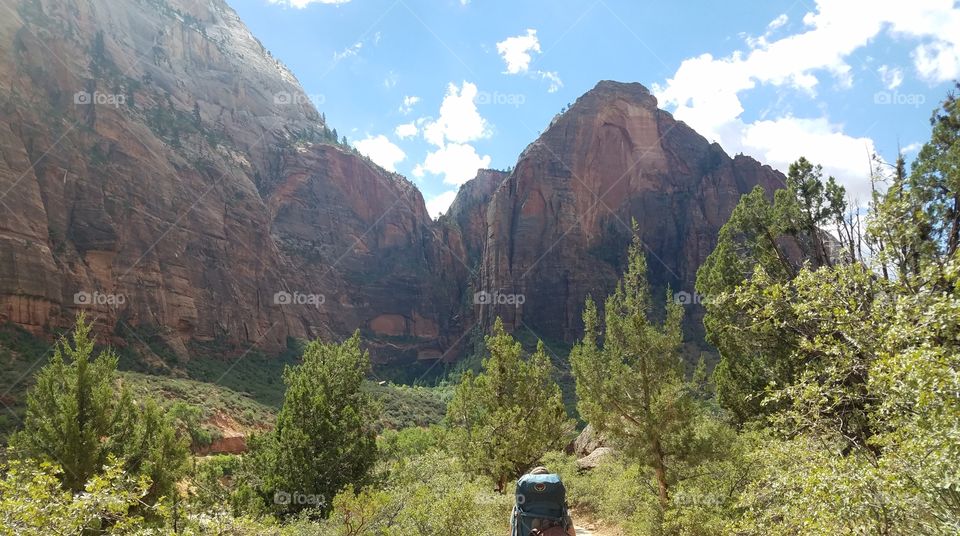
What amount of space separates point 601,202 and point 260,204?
61313 millimetres

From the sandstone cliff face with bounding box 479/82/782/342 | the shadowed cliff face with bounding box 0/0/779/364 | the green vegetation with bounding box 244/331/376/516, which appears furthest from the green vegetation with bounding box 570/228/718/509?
the sandstone cliff face with bounding box 479/82/782/342

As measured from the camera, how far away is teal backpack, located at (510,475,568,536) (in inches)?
197

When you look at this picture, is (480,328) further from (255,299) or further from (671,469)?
(671,469)

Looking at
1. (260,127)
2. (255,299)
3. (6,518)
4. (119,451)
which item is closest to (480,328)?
(255,299)

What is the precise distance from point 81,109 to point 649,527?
236 feet

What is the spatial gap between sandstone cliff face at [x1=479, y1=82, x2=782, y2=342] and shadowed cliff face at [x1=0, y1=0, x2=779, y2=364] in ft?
1.25

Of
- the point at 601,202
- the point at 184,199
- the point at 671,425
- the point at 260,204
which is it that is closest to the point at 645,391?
the point at 671,425

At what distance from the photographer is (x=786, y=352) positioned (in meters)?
17.4

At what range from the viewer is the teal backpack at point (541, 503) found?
501 centimetres

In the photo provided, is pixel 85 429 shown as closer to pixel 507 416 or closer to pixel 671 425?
pixel 507 416

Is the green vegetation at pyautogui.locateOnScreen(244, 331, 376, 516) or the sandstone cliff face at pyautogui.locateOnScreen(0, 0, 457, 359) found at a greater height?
the sandstone cliff face at pyautogui.locateOnScreen(0, 0, 457, 359)

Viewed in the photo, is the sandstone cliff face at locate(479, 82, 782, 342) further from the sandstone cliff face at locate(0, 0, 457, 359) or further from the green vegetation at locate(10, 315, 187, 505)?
the green vegetation at locate(10, 315, 187, 505)

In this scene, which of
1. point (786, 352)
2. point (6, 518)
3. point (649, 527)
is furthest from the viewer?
point (786, 352)

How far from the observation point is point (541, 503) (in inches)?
198
